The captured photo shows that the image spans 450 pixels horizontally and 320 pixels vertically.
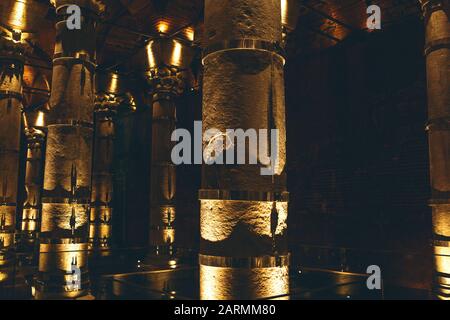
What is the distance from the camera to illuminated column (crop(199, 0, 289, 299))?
9.76ft

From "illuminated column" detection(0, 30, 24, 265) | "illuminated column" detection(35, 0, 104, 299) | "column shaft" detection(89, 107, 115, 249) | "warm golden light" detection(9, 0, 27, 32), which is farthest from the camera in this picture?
"column shaft" detection(89, 107, 115, 249)

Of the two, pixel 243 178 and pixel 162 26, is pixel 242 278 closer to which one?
pixel 243 178

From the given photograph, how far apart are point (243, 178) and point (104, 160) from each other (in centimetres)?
1163

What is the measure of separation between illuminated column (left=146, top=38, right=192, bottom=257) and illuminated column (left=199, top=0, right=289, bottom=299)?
7.48 metres

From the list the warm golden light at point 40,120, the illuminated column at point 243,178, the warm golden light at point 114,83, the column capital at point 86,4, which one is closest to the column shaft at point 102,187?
the warm golden light at point 114,83

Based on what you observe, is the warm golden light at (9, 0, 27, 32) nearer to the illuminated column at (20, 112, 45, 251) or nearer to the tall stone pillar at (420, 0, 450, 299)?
the tall stone pillar at (420, 0, 450, 299)

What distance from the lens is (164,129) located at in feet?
35.9

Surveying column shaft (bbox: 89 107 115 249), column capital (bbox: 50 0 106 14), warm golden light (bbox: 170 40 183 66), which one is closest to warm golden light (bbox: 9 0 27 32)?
column capital (bbox: 50 0 106 14)

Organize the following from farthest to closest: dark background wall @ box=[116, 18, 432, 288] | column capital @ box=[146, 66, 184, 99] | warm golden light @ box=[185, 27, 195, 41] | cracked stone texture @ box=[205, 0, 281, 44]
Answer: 1. column capital @ box=[146, 66, 184, 99]
2. warm golden light @ box=[185, 27, 195, 41]
3. dark background wall @ box=[116, 18, 432, 288]
4. cracked stone texture @ box=[205, 0, 281, 44]

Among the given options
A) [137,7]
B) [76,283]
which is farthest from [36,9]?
[76,283]

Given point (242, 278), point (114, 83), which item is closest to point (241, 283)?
point (242, 278)

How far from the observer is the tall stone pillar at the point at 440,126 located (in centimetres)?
548

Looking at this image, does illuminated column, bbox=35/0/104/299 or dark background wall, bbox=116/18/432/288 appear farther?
dark background wall, bbox=116/18/432/288
